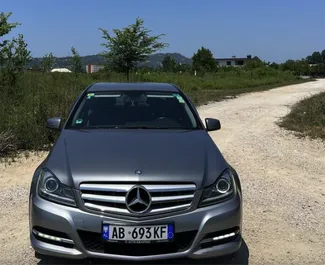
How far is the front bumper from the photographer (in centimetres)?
320

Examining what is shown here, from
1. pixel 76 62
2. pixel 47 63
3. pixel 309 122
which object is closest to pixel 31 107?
pixel 47 63

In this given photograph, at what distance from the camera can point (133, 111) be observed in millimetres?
4809

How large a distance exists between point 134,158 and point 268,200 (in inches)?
117

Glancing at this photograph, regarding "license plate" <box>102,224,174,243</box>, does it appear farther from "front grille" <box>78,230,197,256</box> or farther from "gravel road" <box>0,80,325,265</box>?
"gravel road" <box>0,80,325,265</box>

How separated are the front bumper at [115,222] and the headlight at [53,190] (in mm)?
49

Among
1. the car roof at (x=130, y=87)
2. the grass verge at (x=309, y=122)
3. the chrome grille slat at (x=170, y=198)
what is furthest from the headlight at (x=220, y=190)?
the grass verge at (x=309, y=122)

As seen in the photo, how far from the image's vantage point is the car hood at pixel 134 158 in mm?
3330

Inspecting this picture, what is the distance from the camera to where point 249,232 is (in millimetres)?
4664

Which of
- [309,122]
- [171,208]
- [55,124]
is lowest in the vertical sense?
[309,122]

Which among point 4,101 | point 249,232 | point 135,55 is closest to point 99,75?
point 135,55

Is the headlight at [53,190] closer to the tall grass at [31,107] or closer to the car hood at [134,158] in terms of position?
the car hood at [134,158]

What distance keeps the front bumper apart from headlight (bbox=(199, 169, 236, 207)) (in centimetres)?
6

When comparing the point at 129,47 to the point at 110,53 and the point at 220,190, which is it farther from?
the point at 220,190

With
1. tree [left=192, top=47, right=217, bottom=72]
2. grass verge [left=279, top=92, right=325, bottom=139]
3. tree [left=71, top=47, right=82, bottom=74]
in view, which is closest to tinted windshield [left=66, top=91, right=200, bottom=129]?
grass verge [left=279, top=92, right=325, bottom=139]
